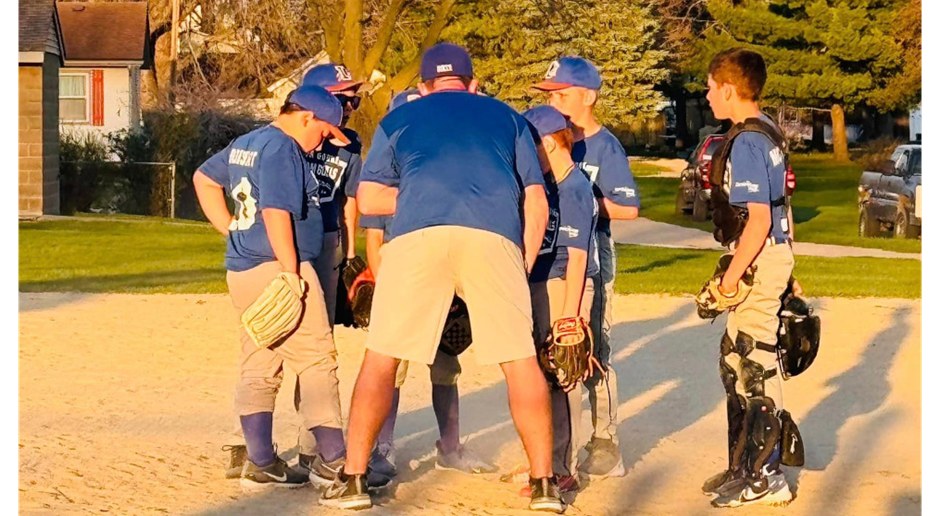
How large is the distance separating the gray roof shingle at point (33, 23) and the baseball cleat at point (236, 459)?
22851mm

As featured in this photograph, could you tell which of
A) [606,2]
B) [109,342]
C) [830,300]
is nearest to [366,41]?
[606,2]

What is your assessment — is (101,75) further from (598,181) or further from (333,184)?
(598,181)

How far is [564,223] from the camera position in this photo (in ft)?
22.4

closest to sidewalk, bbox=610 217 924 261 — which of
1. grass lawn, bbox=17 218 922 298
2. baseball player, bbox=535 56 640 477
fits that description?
grass lawn, bbox=17 218 922 298

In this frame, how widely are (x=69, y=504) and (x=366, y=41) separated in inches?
1242

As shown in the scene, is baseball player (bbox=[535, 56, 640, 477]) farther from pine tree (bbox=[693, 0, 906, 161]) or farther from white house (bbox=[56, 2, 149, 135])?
pine tree (bbox=[693, 0, 906, 161])

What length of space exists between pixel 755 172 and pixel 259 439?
2613 millimetres

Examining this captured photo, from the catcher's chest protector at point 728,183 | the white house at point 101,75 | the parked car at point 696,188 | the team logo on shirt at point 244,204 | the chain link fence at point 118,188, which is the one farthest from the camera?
the white house at point 101,75

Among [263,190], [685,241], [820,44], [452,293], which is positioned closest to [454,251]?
[452,293]

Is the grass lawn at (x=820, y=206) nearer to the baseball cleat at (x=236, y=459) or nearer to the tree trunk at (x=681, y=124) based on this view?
the tree trunk at (x=681, y=124)

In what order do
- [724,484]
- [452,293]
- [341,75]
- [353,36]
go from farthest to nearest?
[353,36] → [341,75] → [724,484] → [452,293]

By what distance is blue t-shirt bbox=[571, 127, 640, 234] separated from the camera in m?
7.41

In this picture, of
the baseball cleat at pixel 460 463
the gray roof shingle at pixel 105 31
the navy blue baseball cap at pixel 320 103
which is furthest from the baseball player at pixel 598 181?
the gray roof shingle at pixel 105 31

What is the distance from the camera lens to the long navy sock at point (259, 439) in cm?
691
